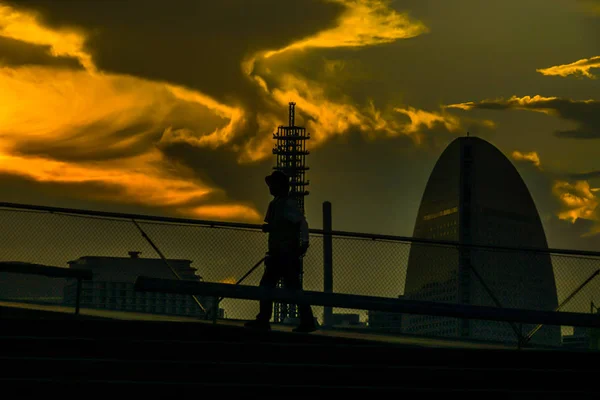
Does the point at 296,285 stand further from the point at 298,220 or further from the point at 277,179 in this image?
the point at 277,179

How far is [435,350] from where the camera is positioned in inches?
461

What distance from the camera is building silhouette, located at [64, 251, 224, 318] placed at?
731 inches

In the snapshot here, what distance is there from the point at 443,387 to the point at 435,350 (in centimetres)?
117

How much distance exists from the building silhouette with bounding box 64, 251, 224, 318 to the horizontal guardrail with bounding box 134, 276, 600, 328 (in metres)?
5.06

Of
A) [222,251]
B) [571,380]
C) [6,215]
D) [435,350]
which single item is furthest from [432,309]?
[6,215]

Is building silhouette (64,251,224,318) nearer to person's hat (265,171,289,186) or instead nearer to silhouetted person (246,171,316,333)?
silhouetted person (246,171,316,333)

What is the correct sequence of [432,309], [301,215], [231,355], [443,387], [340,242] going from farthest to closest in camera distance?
[340,242] → [301,215] → [432,309] → [231,355] → [443,387]

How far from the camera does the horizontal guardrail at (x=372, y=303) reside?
1284 cm

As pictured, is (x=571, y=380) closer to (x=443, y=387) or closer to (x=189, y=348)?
(x=443, y=387)

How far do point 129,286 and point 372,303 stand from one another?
6365mm

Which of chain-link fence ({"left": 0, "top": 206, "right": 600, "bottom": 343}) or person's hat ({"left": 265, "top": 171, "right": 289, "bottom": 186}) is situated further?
chain-link fence ({"left": 0, "top": 206, "right": 600, "bottom": 343})

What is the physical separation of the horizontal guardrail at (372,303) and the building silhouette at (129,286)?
5059 millimetres

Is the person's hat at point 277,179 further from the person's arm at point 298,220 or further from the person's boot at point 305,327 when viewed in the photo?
the person's boot at point 305,327

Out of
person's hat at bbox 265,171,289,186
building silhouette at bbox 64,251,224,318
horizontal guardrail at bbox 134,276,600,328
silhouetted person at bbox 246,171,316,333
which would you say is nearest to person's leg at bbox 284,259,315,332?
silhouetted person at bbox 246,171,316,333
